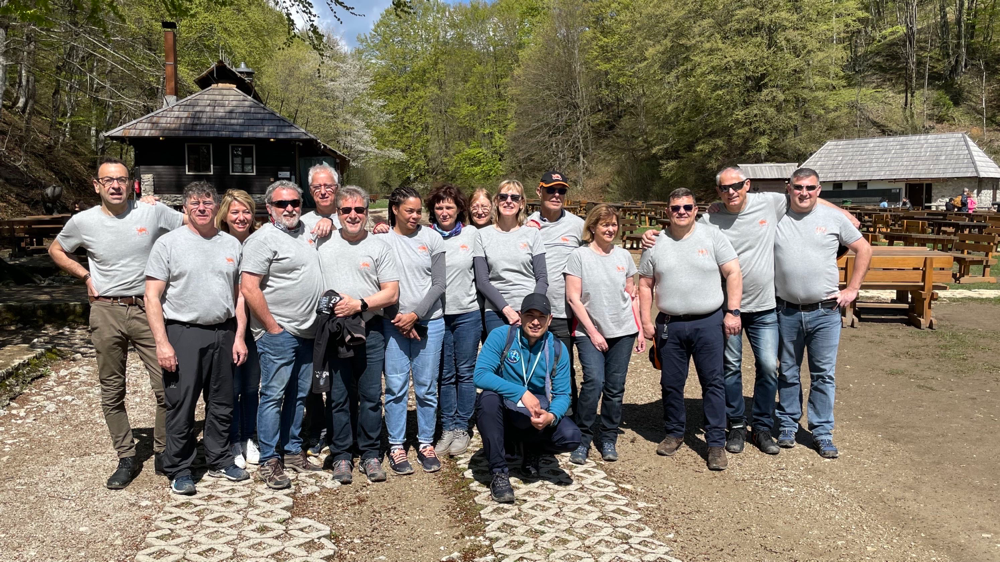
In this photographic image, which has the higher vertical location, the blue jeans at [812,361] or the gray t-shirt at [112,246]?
the gray t-shirt at [112,246]

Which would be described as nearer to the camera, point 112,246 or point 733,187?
point 112,246

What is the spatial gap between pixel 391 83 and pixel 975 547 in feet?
166

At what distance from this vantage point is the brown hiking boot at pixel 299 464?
4.60 m

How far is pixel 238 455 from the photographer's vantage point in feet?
15.2

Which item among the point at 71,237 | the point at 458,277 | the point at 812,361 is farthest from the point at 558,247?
the point at 71,237

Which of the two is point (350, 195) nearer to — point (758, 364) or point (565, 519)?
point (565, 519)

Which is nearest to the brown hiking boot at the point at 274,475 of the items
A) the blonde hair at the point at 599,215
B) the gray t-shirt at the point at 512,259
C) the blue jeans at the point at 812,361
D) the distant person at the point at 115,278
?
the distant person at the point at 115,278

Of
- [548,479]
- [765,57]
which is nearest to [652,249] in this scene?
[548,479]

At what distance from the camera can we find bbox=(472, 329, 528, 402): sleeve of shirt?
414 cm

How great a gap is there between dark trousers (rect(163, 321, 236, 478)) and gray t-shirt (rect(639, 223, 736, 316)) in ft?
8.86

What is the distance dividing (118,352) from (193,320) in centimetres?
65

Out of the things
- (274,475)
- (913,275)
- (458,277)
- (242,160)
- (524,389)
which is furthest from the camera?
(242,160)

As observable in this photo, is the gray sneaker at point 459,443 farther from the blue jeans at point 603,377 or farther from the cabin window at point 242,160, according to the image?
the cabin window at point 242,160

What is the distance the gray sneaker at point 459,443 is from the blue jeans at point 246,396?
4.35 ft
